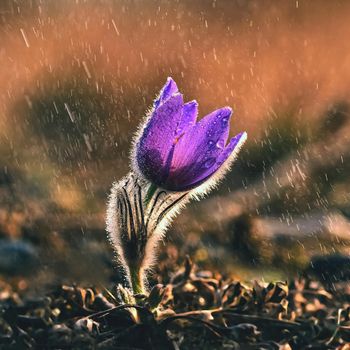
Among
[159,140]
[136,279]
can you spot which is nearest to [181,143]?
[159,140]

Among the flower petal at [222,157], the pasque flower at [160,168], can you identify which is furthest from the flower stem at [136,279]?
the flower petal at [222,157]

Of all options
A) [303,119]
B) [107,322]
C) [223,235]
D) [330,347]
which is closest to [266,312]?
[330,347]

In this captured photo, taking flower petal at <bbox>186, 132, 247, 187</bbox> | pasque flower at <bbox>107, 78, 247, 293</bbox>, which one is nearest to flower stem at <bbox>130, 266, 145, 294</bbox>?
pasque flower at <bbox>107, 78, 247, 293</bbox>

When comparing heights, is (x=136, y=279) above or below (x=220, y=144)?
below

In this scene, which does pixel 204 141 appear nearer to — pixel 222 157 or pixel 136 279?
pixel 222 157

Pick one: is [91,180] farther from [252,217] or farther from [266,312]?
[266,312]

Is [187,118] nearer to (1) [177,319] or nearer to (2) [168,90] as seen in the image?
(2) [168,90]

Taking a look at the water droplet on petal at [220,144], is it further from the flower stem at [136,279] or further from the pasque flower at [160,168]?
the flower stem at [136,279]
